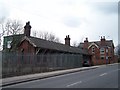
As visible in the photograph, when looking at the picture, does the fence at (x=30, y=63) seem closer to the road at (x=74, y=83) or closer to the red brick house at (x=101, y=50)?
A: the road at (x=74, y=83)

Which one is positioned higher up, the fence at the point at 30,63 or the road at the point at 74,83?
the fence at the point at 30,63

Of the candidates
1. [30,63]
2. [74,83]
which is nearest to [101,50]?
[30,63]

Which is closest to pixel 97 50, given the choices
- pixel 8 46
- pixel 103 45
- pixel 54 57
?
pixel 103 45

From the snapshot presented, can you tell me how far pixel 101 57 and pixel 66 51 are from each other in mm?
37804

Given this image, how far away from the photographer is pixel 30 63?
24484mm

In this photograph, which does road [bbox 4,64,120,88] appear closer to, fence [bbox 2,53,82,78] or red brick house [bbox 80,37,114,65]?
fence [bbox 2,53,82,78]

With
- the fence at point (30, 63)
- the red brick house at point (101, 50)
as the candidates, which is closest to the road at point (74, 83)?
the fence at point (30, 63)

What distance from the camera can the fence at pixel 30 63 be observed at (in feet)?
67.7

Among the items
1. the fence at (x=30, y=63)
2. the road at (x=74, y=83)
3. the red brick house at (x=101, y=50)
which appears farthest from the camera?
the red brick house at (x=101, y=50)

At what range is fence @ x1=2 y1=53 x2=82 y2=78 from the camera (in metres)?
20.6

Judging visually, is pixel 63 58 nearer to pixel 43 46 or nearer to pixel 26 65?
pixel 43 46

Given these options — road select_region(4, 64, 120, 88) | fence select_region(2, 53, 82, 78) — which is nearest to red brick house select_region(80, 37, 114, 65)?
fence select_region(2, 53, 82, 78)

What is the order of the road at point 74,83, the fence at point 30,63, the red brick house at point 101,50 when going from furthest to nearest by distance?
1. the red brick house at point 101,50
2. the fence at point 30,63
3. the road at point 74,83

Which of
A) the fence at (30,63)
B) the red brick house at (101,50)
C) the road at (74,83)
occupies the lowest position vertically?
the road at (74,83)
